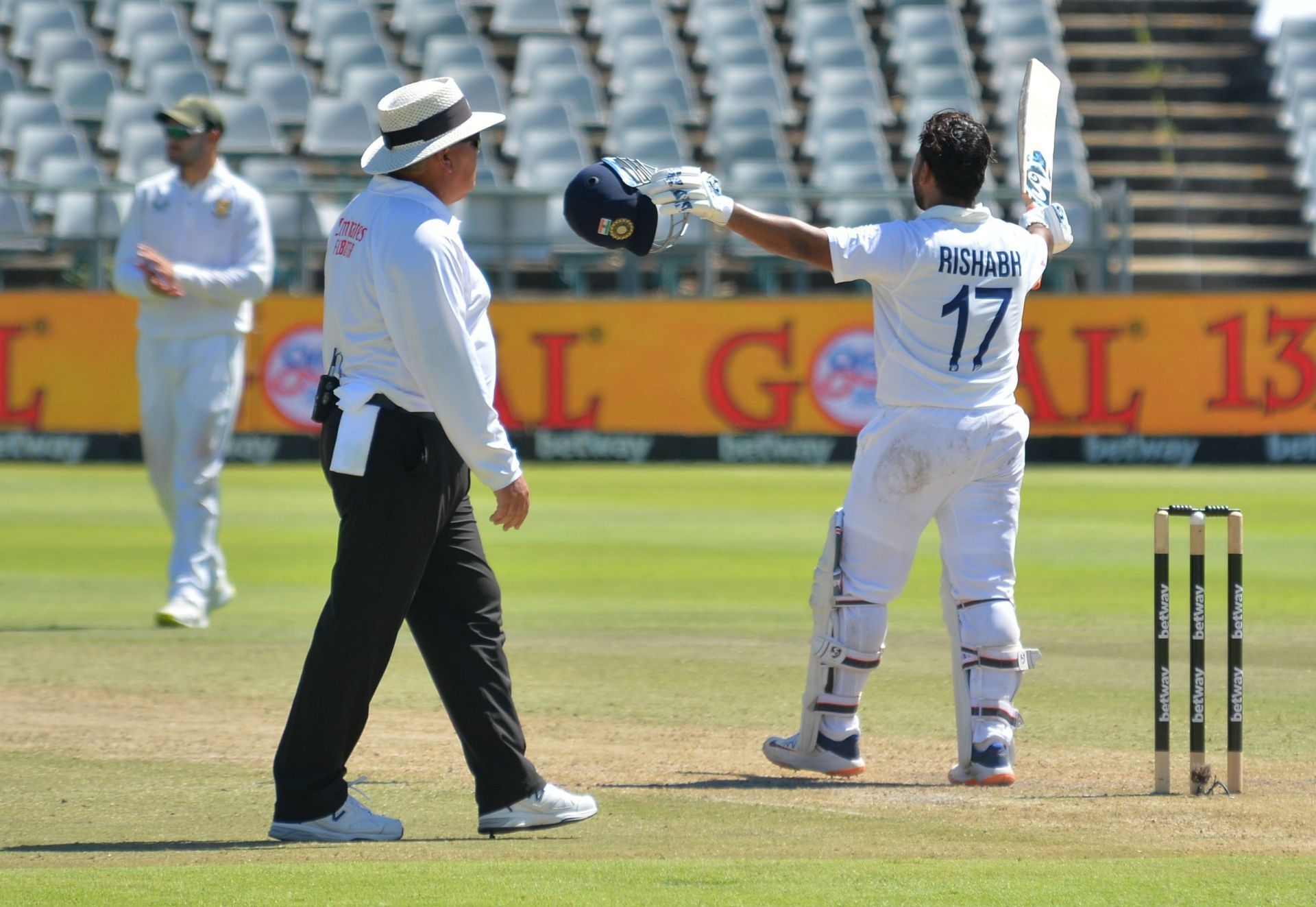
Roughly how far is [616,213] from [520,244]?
15.2m

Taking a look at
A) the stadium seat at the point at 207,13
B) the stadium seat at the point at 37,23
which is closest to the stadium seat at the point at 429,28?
the stadium seat at the point at 207,13

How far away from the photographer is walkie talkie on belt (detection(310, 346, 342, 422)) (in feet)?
16.7

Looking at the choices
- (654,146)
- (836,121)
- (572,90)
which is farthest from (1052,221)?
(572,90)

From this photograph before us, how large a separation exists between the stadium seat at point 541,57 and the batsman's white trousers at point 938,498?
20632 mm

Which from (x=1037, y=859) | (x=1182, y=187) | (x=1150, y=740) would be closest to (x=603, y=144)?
(x=1182, y=187)

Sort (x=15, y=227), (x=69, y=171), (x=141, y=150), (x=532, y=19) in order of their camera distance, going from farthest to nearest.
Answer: (x=532, y=19), (x=141, y=150), (x=69, y=171), (x=15, y=227)

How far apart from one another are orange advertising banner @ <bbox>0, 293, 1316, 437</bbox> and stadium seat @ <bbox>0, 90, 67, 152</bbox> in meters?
5.37

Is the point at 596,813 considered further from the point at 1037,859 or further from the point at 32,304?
the point at 32,304

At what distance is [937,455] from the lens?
5840 mm

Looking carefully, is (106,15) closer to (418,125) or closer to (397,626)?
A: (418,125)

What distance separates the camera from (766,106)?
2528 centimetres

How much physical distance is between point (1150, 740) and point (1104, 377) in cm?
1399

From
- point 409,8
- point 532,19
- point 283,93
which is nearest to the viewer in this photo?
point 283,93

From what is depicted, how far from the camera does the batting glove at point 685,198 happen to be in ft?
18.8
